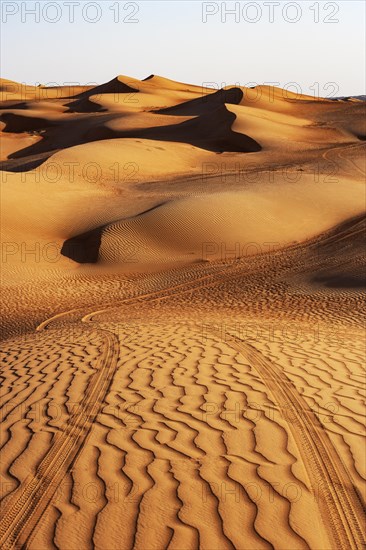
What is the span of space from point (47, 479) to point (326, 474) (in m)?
2.05

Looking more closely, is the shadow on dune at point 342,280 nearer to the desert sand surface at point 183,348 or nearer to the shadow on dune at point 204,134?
the desert sand surface at point 183,348

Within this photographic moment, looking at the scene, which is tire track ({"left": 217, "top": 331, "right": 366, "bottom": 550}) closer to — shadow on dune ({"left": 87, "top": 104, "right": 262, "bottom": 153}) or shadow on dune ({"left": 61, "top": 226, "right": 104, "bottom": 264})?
shadow on dune ({"left": 61, "top": 226, "right": 104, "bottom": 264})

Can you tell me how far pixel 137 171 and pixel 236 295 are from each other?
15.5 m

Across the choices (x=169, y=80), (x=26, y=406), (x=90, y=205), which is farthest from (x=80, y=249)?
(x=169, y=80)

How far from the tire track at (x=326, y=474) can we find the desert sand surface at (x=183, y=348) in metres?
0.02

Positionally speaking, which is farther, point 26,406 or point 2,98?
point 2,98

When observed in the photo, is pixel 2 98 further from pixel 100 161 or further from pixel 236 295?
pixel 236 295

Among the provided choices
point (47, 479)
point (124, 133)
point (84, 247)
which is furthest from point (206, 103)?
point (47, 479)

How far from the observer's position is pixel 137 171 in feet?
99.0

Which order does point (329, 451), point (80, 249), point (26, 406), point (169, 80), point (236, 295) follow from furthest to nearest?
point (169, 80)
point (80, 249)
point (236, 295)
point (26, 406)
point (329, 451)

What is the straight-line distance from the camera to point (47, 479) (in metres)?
4.74

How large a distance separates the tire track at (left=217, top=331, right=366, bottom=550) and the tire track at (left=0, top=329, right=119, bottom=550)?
1.82 meters

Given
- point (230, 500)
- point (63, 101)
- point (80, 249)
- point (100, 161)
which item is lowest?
point (230, 500)

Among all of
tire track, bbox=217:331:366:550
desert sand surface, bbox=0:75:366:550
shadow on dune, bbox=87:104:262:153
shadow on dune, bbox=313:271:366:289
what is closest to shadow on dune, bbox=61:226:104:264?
desert sand surface, bbox=0:75:366:550
